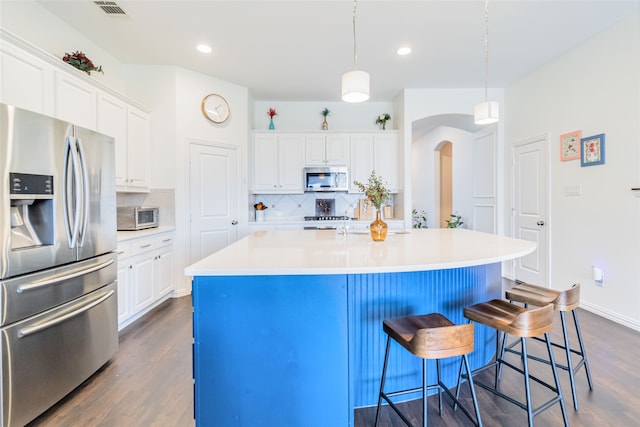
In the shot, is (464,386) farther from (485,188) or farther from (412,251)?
(485,188)

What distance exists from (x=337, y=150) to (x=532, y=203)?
283 cm

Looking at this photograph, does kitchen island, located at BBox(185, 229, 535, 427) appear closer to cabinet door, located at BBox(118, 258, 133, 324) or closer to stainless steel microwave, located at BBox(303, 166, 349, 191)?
cabinet door, located at BBox(118, 258, 133, 324)

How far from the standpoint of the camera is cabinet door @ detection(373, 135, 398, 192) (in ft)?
16.2

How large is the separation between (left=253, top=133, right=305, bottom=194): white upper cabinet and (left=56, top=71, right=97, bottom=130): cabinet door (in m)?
2.31

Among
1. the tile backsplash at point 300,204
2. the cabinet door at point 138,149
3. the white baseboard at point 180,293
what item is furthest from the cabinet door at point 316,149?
the white baseboard at point 180,293

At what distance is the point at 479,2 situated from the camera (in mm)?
2615

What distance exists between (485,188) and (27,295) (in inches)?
215

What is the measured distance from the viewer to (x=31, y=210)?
1702 mm

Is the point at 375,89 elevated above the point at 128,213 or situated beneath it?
elevated above

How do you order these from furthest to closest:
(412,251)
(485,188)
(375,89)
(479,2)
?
(485,188) → (375,89) → (479,2) → (412,251)

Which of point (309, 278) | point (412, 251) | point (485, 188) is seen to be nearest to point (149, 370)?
point (309, 278)

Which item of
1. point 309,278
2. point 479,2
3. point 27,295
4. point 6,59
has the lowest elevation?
point 27,295

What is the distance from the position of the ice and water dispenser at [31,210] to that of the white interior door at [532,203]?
4.88 metres

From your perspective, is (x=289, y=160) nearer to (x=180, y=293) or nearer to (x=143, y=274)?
(x=180, y=293)
